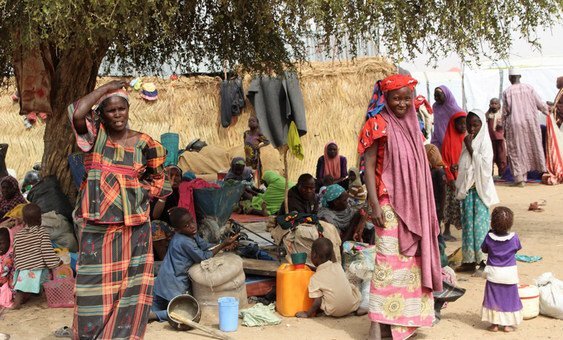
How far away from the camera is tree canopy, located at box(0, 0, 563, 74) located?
6586 mm

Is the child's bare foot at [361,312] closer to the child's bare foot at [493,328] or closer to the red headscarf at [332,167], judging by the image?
the child's bare foot at [493,328]

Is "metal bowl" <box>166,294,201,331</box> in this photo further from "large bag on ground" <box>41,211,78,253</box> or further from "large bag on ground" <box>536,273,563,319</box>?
"large bag on ground" <box>536,273,563,319</box>

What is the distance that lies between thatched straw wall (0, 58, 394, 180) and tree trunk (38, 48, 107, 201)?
294 inches

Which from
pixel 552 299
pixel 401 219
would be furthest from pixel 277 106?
pixel 401 219

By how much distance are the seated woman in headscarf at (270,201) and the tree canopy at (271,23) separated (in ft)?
10.2

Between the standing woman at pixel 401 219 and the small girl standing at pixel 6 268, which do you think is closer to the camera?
the standing woman at pixel 401 219

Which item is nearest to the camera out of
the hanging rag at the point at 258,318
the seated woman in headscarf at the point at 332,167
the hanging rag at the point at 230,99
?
the hanging rag at the point at 258,318

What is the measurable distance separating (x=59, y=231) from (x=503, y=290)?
4.57m

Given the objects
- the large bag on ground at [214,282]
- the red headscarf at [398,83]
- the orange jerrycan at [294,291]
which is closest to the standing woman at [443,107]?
the orange jerrycan at [294,291]

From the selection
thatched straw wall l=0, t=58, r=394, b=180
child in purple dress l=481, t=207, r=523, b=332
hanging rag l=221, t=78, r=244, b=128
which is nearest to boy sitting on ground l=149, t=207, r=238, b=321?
child in purple dress l=481, t=207, r=523, b=332

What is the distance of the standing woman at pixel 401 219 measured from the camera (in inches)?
222

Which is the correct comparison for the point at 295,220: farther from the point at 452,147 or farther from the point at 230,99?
the point at 230,99

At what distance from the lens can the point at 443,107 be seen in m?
11.0

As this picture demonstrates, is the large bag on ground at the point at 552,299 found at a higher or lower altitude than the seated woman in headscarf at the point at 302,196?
lower
